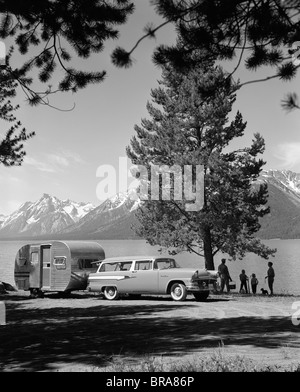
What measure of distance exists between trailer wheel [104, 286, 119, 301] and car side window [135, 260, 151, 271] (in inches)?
61.0

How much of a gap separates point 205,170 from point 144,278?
7.39 meters

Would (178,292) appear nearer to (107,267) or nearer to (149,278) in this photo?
(149,278)

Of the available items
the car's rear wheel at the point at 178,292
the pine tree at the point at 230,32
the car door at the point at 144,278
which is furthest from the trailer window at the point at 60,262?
the pine tree at the point at 230,32

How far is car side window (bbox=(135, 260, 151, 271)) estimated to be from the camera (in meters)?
20.9

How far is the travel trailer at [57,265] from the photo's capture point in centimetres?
2350

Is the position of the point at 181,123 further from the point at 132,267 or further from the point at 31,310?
the point at 31,310

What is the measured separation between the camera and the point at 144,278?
20.7 meters

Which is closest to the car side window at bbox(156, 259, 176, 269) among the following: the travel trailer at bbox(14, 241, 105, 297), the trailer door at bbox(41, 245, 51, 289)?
the travel trailer at bbox(14, 241, 105, 297)

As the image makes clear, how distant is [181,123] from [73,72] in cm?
1611

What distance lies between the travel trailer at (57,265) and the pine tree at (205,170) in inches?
164

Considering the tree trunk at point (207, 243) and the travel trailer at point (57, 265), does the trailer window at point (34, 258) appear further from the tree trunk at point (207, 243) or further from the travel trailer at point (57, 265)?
the tree trunk at point (207, 243)

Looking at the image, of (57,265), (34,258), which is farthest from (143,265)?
(34,258)
